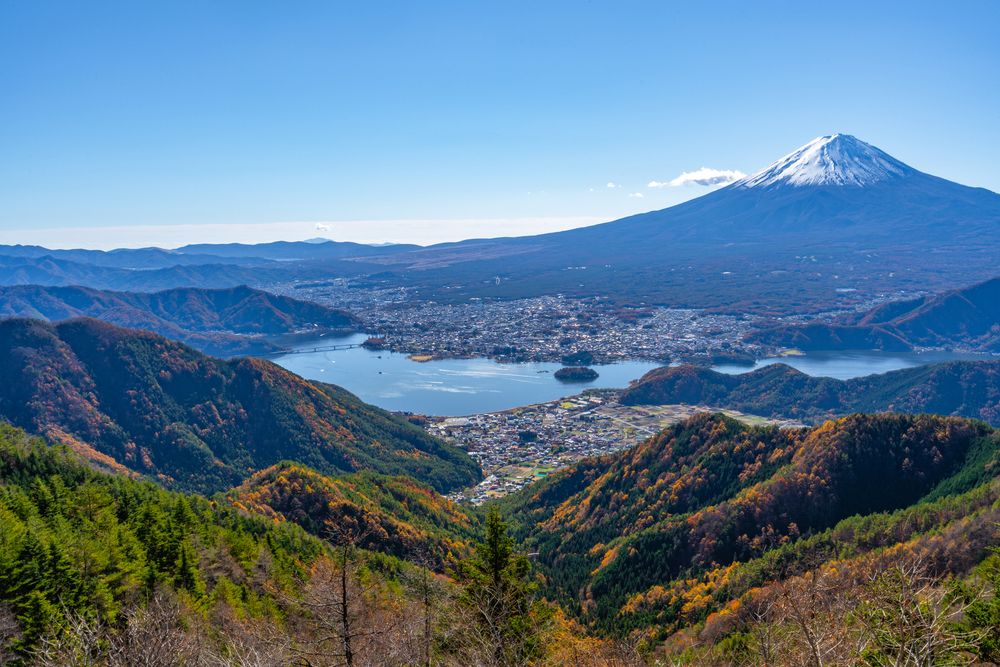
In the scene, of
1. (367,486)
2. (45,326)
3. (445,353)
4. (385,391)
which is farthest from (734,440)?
(445,353)

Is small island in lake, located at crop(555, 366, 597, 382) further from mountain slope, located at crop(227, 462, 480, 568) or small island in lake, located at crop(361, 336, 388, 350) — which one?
mountain slope, located at crop(227, 462, 480, 568)

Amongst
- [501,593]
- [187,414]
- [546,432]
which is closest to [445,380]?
[546,432]

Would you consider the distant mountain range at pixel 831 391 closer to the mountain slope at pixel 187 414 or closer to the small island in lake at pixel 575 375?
the small island in lake at pixel 575 375

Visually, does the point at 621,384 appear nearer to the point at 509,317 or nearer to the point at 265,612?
the point at 509,317

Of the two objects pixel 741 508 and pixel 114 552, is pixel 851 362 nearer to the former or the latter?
pixel 741 508

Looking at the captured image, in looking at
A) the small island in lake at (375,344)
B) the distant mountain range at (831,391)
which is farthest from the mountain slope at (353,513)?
the small island in lake at (375,344)

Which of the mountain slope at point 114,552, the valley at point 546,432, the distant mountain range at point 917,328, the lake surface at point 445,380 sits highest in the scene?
the mountain slope at point 114,552

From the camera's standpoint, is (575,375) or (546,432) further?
(575,375)

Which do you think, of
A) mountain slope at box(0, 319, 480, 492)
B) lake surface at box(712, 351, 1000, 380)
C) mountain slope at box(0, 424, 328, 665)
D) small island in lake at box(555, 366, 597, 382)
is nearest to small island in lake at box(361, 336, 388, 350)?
small island in lake at box(555, 366, 597, 382)
